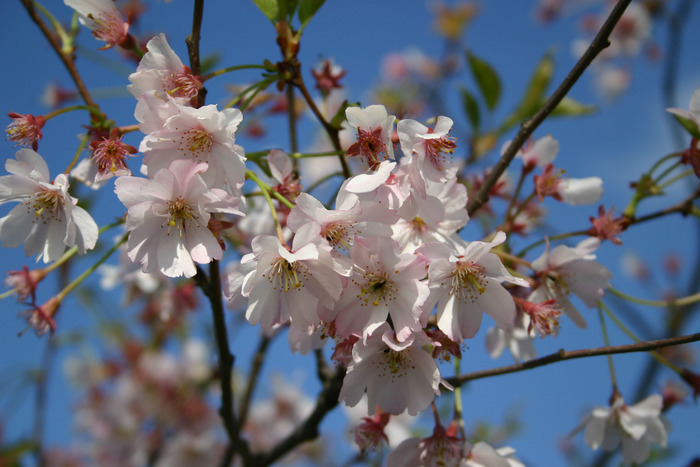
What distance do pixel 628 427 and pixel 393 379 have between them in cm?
90

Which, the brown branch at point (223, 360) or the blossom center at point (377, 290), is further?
the brown branch at point (223, 360)

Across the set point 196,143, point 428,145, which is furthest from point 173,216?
point 428,145

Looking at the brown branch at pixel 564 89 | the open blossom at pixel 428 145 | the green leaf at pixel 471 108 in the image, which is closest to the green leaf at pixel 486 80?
the green leaf at pixel 471 108

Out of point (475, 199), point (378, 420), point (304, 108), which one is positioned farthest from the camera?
point (304, 108)

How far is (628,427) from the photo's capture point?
168cm

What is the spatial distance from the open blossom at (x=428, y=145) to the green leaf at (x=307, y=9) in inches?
19.8

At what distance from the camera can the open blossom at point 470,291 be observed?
3.92 ft

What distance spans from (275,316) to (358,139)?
453mm

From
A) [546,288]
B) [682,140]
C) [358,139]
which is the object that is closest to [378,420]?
[546,288]

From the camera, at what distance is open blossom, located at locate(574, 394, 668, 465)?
168 cm

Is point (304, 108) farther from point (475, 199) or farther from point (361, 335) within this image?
point (361, 335)

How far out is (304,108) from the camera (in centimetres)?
320

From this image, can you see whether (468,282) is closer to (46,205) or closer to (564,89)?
(564,89)

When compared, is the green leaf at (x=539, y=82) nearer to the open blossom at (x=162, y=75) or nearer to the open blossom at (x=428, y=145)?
the open blossom at (x=428, y=145)
